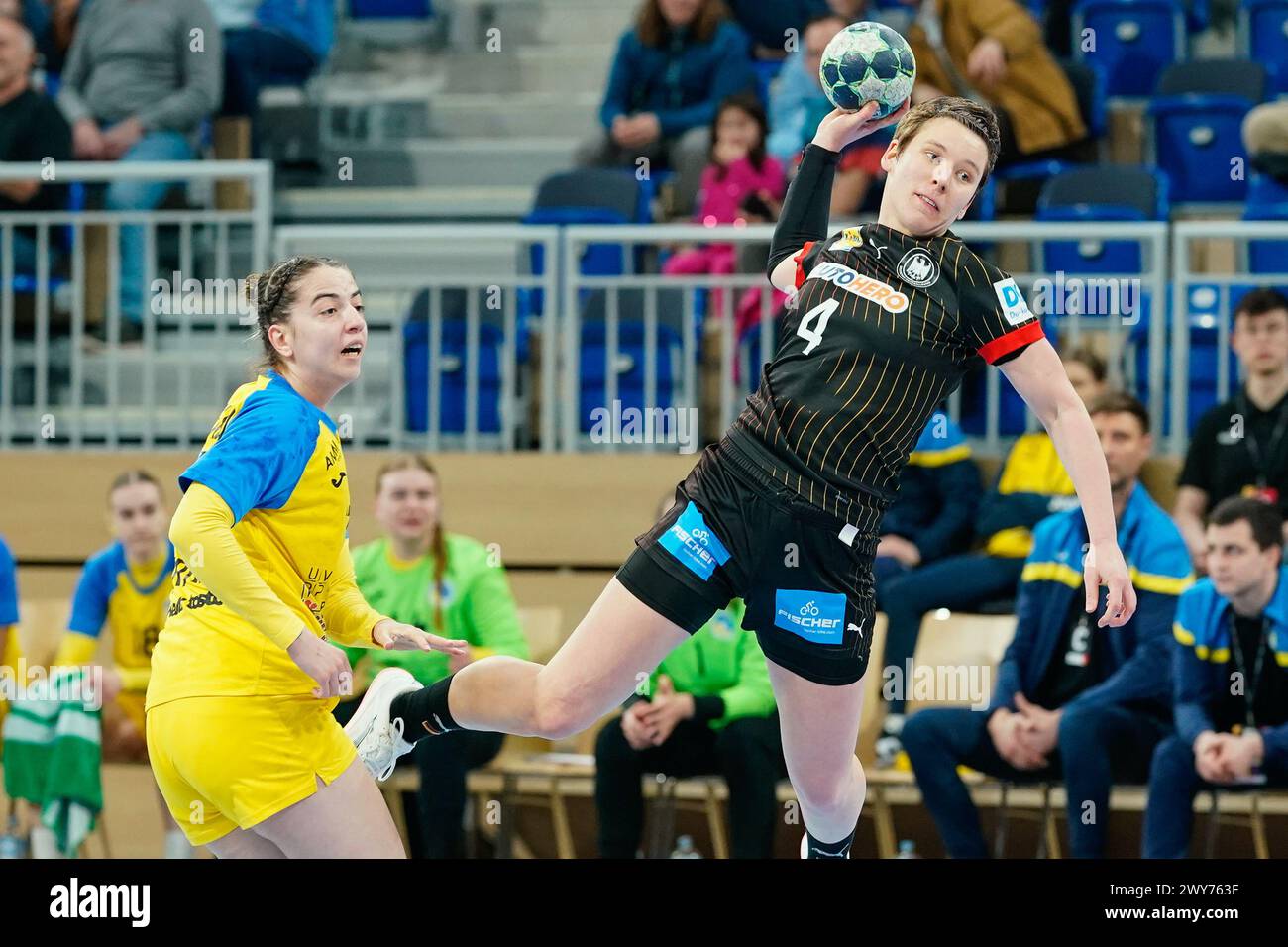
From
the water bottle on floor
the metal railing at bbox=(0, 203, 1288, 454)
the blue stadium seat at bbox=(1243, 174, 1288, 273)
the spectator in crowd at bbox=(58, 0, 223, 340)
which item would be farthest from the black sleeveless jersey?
the spectator in crowd at bbox=(58, 0, 223, 340)

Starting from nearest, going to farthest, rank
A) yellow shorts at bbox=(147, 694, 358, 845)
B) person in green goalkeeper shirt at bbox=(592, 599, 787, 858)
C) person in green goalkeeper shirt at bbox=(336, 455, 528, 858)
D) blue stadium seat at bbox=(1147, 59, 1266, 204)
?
yellow shorts at bbox=(147, 694, 358, 845), person in green goalkeeper shirt at bbox=(592, 599, 787, 858), person in green goalkeeper shirt at bbox=(336, 455, 528, 858), blue stadium seat at bbox=(1147, 59, 1266, 204)

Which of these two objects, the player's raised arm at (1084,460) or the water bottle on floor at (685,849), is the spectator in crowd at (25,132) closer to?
the water bottle on floor at (685,849)

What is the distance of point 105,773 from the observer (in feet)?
24.2

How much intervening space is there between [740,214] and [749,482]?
3.96 m

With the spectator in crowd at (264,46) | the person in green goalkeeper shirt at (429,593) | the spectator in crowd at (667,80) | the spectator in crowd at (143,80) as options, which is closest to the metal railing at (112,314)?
the spectator in crowd at (143,80)

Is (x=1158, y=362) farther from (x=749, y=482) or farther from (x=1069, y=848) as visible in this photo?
(x=749, y=482)

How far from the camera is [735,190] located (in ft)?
26.3

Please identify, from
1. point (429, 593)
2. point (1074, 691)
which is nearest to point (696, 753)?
point (429, 593)

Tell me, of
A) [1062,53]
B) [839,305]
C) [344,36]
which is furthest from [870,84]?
[344,36]

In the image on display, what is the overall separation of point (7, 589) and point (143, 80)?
3707 millimetres

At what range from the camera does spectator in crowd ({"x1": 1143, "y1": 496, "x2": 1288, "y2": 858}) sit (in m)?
6.04

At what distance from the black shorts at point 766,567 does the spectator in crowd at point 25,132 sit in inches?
200

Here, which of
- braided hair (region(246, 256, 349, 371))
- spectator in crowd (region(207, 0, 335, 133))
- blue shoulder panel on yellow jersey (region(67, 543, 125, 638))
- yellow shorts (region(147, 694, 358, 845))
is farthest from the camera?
spectator in crowd (region(207, 0, 335, 133))

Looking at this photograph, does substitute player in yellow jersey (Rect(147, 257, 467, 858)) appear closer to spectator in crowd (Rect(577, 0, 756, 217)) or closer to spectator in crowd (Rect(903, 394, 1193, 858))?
spectator in crowd (Rect(903, 394, 1193, 858))
